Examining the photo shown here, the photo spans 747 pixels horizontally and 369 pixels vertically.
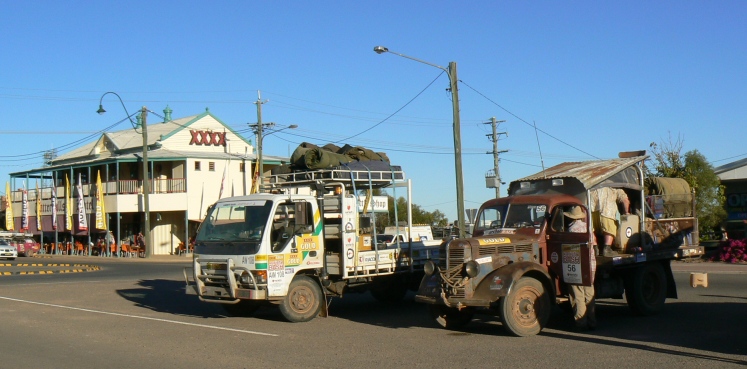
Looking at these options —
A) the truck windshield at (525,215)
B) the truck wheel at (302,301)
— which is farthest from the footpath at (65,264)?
the truck windshield at (525,215)

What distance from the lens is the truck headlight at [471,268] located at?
12172 mm

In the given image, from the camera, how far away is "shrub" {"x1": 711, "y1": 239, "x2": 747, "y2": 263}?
99.8 feet

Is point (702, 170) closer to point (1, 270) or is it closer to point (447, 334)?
point (447, 334)

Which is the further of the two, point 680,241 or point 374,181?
point 374,181

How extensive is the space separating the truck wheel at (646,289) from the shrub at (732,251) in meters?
17.8

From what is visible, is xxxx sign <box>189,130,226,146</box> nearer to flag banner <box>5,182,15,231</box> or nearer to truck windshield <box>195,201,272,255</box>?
flag banner <box>5,182,15,231</box>

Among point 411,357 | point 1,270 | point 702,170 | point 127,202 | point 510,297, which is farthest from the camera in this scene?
point 127,202

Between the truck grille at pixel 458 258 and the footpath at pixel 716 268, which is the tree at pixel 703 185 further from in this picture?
the truck grille at pixel 458 258

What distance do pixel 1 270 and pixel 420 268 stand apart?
2410cm

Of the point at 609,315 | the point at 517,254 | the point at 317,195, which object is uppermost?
the point at 317,195

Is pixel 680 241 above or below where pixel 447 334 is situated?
above

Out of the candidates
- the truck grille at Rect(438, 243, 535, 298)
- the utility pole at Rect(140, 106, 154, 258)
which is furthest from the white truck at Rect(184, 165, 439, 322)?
the utility pole at Rect(140, 106, 154, 258)

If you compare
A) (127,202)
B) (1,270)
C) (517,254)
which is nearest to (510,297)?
(517,254)

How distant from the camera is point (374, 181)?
16.5m
